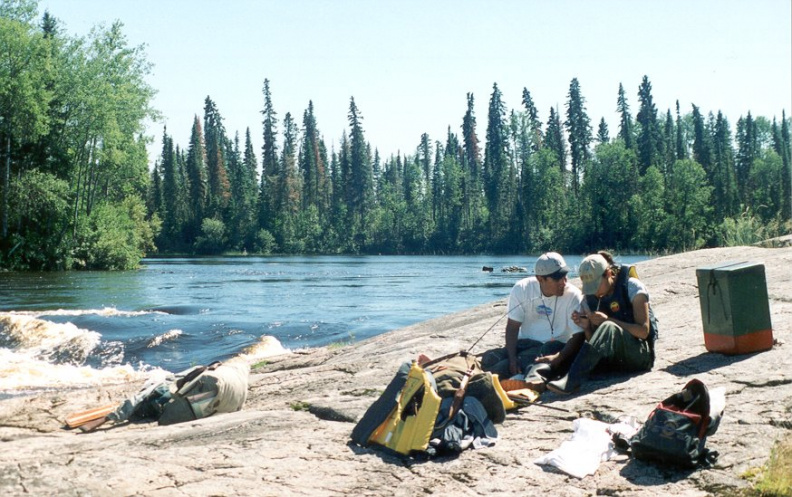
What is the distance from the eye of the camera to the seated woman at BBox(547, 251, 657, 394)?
263 inches

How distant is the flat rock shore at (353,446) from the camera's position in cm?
477

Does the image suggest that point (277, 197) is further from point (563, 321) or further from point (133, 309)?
point (563, 321)

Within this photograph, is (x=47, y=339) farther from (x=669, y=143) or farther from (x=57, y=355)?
(x=669, y=143)

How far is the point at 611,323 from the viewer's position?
6.70 m

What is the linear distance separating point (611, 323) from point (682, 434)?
1.96 meters

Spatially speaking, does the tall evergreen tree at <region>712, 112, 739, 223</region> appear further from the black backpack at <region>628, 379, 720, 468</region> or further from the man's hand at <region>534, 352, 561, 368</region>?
the black backpack at <region>628, 379, 720, 468</region>

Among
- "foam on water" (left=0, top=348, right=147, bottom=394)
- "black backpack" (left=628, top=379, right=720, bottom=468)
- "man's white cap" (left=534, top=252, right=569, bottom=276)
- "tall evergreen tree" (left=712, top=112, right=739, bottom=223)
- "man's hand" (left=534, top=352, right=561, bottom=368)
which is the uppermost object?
"tall evergreen tree" (left=712, top=112, right=739, bottom=223)

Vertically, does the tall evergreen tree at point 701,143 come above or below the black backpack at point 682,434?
above

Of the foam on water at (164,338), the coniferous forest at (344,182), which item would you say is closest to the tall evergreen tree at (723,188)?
the coniferous forest at (344,182)

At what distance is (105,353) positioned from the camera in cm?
1422

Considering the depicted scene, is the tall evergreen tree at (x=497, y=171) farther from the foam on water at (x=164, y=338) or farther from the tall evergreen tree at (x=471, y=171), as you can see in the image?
the foam on water at (x=164, y=338)

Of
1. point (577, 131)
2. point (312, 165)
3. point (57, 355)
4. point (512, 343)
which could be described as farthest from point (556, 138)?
point (512, 343)

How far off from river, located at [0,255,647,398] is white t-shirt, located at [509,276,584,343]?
7.39 m

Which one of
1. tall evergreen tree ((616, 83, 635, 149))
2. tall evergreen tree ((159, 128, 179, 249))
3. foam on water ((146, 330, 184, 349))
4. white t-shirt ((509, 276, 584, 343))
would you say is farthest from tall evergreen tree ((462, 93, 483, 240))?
white t-shirt ((509, 276, 584, 343))
